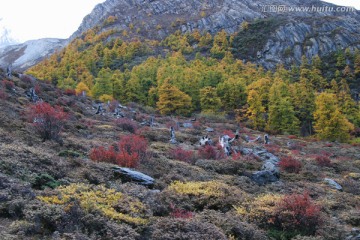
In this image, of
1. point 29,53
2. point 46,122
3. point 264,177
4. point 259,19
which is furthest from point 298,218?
point 29,53

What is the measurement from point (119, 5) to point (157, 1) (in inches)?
773

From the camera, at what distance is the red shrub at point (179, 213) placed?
8.00m

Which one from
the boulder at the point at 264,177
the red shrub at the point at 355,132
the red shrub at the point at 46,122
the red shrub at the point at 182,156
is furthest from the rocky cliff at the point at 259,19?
the red shrub at the point at 46,122

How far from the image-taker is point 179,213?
8.10 metres

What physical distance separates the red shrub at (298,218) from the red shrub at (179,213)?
2.43m

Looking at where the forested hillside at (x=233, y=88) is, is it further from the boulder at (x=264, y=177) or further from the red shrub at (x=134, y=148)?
the red shrub at (x=134, y=148)

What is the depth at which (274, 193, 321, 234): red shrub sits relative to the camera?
833cm

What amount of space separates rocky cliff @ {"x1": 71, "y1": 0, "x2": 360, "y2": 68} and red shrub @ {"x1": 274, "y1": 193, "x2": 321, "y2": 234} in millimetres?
84584

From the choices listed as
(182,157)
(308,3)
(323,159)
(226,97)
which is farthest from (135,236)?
(308,3)

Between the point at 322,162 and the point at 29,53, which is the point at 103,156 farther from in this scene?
the point at 29,53

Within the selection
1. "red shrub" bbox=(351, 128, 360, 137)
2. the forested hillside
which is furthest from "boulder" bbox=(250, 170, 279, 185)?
"red shrub" bbox=(351, 128, 360, 137)

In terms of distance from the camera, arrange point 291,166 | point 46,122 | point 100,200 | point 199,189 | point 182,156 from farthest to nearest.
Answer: point 291,166 < point 182,156 < point 46,122 < point 199,189 < point 100,200

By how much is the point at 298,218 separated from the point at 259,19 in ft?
397

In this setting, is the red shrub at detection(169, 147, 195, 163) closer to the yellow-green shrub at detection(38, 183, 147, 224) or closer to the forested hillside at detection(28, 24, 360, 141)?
the yellow-green shrub at detection(38, 183, 147, 224)
